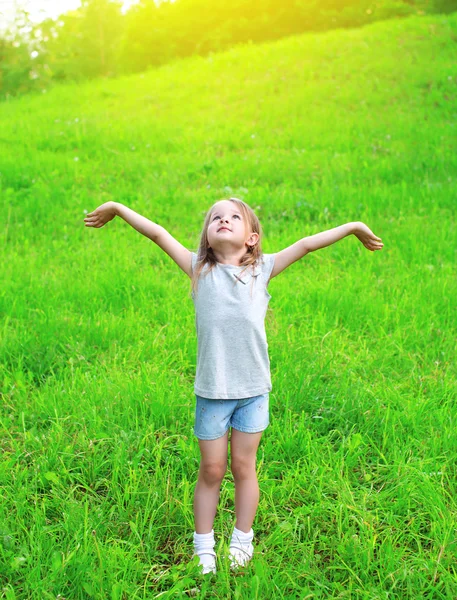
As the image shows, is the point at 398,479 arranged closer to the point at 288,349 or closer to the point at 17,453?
the point at 288,349

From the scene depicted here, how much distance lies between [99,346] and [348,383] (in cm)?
167

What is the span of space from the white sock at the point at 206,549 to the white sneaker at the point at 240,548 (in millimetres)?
79

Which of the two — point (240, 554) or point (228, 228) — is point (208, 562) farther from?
point (228, 228)

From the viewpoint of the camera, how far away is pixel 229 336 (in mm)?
2381

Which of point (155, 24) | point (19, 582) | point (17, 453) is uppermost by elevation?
point (155, 24)

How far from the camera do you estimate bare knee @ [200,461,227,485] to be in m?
2.46

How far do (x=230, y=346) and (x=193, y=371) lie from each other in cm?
159

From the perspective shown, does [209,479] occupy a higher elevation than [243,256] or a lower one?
lower

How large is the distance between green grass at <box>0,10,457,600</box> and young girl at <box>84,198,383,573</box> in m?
0.25

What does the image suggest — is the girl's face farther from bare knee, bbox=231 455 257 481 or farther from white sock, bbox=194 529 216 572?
white sock, bbox=194 529 216 572

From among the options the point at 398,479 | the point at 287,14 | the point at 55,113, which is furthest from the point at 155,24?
the point at 398,479

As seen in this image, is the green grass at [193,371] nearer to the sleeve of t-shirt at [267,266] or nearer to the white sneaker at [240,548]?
the white sneaker at [240,548]

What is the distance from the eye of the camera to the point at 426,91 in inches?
456

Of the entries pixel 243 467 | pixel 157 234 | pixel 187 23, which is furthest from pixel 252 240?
pixel 187 23
